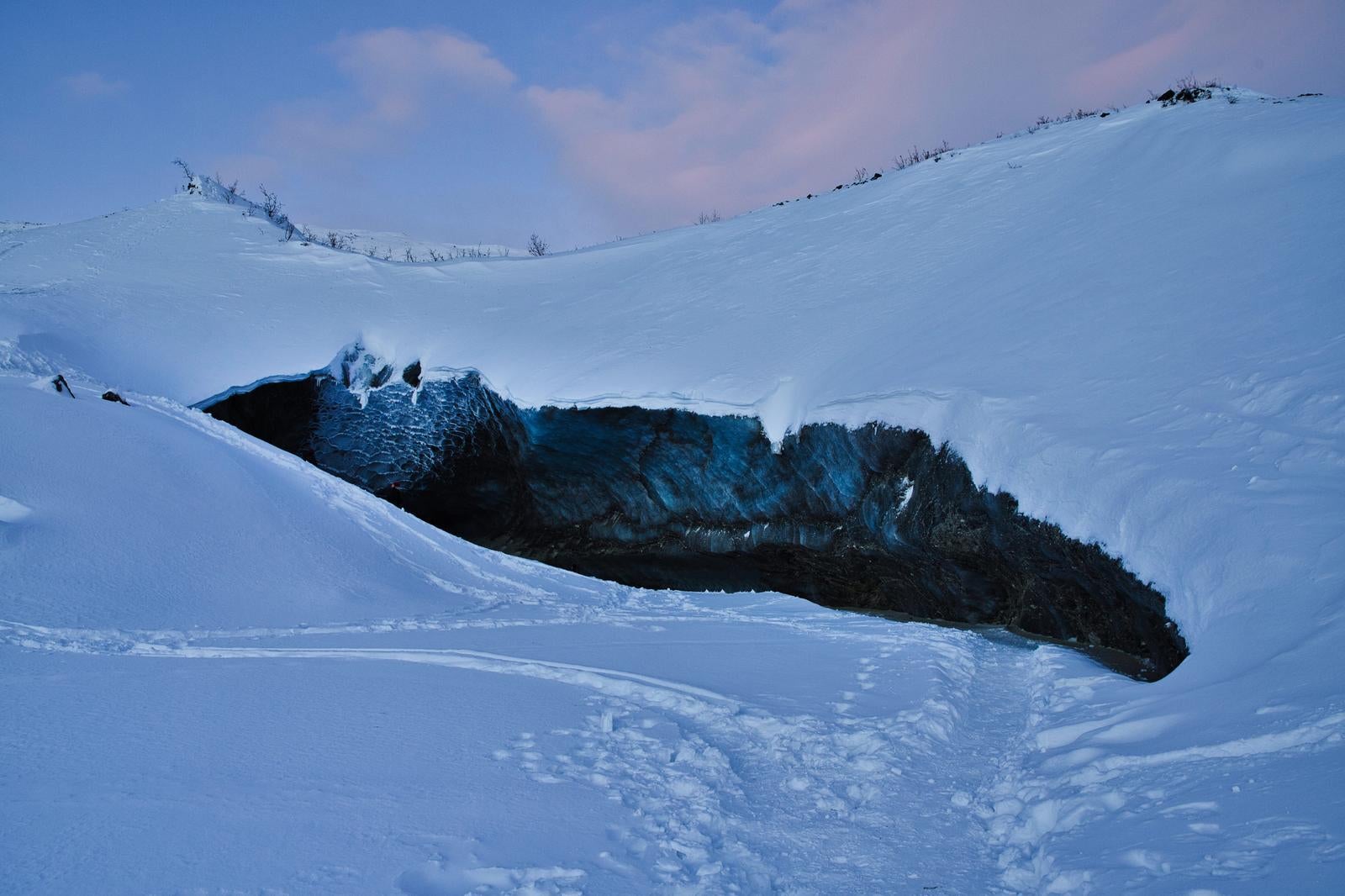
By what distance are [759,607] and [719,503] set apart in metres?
1.89

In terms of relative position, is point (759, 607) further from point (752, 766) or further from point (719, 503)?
point (752, 766)

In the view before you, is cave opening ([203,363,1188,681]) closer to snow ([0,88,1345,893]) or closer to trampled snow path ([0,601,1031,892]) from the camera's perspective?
snow ([0,88,1345,893])

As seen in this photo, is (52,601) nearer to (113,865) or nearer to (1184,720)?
(113,865)

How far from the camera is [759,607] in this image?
8.09 meters

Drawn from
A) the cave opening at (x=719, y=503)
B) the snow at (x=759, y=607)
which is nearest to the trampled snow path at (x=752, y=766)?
the snow at (x=759, y=607)

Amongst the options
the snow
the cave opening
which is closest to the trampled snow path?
the snow

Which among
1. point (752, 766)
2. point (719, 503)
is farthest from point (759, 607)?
point (752, 766)

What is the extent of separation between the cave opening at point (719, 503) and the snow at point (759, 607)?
1.17 ft

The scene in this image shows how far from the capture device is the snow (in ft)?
8.29

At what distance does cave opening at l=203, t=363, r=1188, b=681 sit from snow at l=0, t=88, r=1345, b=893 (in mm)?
357

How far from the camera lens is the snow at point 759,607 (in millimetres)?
2527

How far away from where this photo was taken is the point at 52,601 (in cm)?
462

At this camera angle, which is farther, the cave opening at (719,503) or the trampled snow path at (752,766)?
the cave opening at (719,503)

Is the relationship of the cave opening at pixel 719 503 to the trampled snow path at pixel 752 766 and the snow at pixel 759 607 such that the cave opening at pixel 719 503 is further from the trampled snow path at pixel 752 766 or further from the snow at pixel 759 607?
the trampled snow path at pixel 752 766
